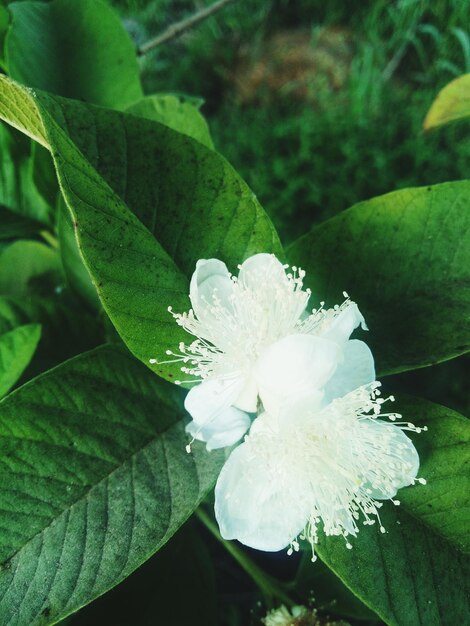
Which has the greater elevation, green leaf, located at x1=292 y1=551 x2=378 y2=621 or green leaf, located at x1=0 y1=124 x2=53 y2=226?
green leaf, located at x1=0 y1=124 x2=53 y2=226

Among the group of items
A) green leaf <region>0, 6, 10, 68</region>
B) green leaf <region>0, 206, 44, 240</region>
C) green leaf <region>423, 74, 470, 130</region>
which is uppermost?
green leaf <region>0, 6, 10, 68</region>

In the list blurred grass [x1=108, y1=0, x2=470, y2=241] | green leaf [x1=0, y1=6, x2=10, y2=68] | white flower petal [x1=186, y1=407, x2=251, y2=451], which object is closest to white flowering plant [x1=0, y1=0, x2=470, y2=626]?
white flower petal [x1=186, y1=407, x2=251, y2=451]

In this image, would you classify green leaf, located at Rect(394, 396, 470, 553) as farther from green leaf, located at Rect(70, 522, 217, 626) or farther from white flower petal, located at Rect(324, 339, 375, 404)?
green leaf, located at Rect(70, 522, 217, 626)

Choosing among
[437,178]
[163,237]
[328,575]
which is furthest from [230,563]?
[437,178]

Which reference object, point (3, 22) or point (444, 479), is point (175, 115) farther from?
point (444, 479)

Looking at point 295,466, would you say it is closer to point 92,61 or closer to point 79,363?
point 79,363

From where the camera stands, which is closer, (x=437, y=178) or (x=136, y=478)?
(x=136, y=478)
